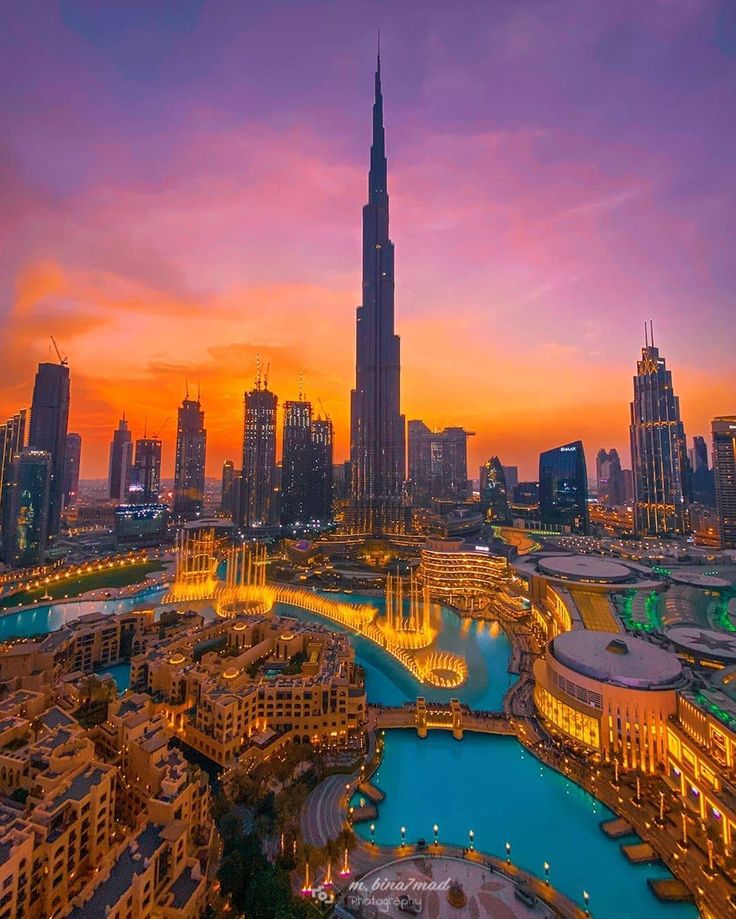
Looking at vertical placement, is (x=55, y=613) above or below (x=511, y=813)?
above

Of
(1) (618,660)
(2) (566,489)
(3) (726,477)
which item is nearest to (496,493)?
(2) (566,489)

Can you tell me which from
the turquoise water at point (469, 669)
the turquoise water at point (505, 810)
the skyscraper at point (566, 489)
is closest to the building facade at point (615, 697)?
the turquoise water at point (505, 810)

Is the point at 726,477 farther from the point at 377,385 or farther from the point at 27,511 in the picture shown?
the point at 27,511

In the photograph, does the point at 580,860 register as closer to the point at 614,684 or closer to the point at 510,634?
the point at 614,684

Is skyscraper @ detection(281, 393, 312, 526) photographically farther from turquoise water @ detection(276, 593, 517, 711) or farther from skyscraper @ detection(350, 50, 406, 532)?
turquoise water @ detection(276, 593, 517, 711)

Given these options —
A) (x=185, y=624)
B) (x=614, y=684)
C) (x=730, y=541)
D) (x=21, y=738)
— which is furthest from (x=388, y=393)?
(x=21, y=738)

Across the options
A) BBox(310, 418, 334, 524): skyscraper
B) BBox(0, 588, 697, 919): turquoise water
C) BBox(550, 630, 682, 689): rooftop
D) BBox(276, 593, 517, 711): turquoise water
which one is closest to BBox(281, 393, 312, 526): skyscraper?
BBox(310, 418, 334, 524): skyscraper
